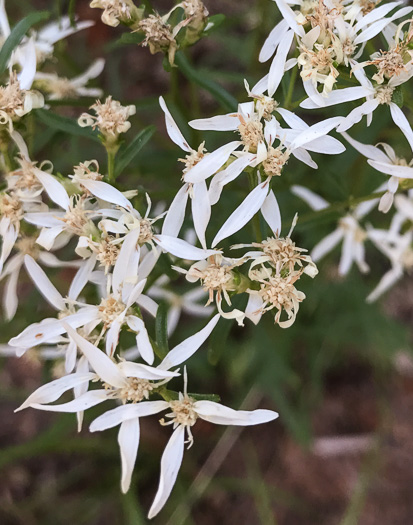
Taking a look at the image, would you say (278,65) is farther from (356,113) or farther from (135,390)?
(135,390)

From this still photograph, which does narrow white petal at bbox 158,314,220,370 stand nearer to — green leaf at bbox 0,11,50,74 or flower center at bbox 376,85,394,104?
flower center at bbox 376,85,394,104

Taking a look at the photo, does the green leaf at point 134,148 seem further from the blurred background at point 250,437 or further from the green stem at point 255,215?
the blurred background at point 250,437

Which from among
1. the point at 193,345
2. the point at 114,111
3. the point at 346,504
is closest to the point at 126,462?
the point at 193,345

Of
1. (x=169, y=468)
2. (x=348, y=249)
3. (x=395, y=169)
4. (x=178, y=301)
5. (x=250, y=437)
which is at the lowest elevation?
(x=250, y=437)

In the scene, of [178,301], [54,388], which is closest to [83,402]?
[54,388]

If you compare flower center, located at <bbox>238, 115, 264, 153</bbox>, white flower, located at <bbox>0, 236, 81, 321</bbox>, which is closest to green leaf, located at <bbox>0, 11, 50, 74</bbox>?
white flower, located at <bbox>0, 236, 81, 321</bbox>

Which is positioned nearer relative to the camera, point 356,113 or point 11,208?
point 356,113
